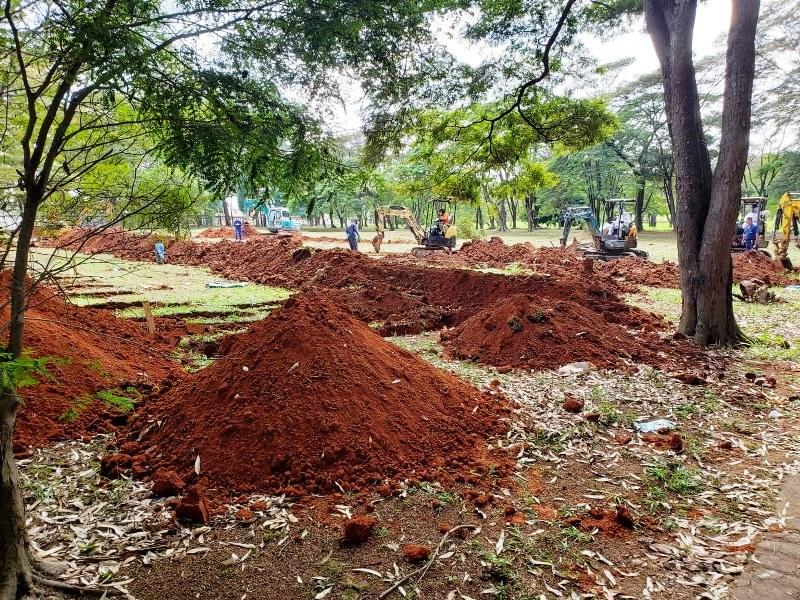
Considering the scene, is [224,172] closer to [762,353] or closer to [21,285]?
[21,285]

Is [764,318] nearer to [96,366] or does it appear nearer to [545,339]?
[545,339]

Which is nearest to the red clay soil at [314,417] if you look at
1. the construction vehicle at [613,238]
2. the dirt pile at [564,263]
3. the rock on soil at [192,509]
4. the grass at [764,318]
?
the rock on soil at [192,509]

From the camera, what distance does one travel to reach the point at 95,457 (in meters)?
3.48

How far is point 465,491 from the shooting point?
306 centimetres

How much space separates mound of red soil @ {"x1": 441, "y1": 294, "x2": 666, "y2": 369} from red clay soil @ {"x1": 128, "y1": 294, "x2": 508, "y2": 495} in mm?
1693

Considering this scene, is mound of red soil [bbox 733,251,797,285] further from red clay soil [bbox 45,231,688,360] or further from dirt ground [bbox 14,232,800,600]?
dirt ground [bbox 14,232,800,600]

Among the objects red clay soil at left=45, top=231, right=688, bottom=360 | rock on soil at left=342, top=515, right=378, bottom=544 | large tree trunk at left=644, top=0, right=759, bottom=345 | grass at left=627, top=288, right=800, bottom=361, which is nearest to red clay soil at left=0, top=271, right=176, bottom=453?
rock on soil at left=342, top=515, right=378, bottom=544

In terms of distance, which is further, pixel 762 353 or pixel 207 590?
pixel 762 353

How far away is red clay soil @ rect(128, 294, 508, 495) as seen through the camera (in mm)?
3178

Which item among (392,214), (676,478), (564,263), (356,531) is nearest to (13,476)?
(356,531)

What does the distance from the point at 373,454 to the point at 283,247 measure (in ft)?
44.9

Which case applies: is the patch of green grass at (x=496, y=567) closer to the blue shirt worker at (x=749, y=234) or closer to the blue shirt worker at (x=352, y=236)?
the blue shirt worker at (x=352, y=236)

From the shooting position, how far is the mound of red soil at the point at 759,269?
12.2 m

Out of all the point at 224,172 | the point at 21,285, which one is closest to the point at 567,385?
the point at 224,172
